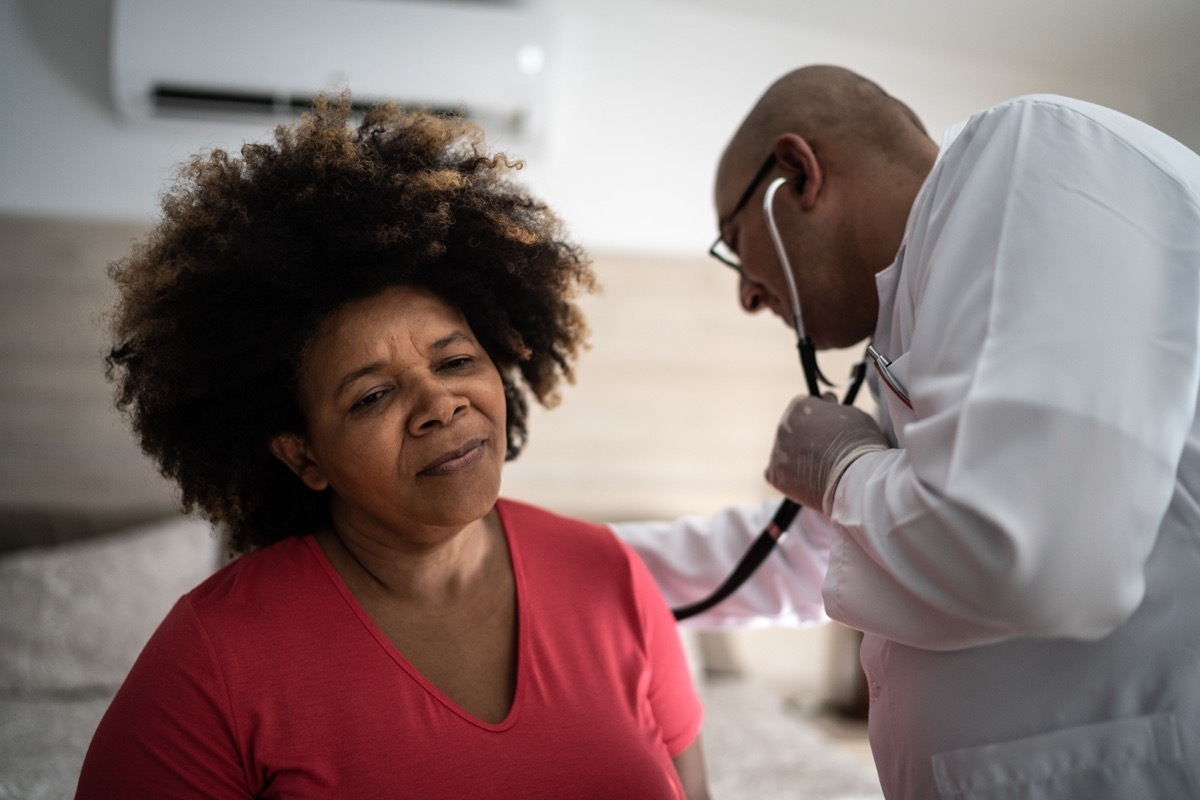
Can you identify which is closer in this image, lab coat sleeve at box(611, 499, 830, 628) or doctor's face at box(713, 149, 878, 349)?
doctor's face at box(713, 149, 878, 349)

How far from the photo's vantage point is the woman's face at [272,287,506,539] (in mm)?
1121

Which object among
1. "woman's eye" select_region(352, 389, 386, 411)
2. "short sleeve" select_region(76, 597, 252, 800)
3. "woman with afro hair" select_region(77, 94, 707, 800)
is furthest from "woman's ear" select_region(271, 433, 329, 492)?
"short sleeve" select_region(76, 597, 252, 800)

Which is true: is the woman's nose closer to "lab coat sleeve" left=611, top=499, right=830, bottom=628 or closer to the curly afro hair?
the curly afro hair

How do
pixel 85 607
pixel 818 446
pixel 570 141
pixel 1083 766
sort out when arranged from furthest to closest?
pixel 570 141, pixel 85 607, pixel 818 446, pixel 1083 766

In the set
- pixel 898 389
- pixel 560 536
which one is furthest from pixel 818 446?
pixel 560 536

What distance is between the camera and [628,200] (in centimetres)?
317

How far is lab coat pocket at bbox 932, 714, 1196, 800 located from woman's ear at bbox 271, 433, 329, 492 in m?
0.86

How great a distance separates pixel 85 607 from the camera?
232cm

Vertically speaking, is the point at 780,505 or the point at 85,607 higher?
the point at 780,505

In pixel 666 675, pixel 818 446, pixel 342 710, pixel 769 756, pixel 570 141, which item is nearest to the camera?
pixel 342 710

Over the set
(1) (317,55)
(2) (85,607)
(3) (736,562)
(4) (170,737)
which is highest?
(1) (317,55)

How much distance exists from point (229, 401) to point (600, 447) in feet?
6.62

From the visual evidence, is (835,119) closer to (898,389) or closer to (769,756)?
(898,389)

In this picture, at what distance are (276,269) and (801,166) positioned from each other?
0.78 meters
